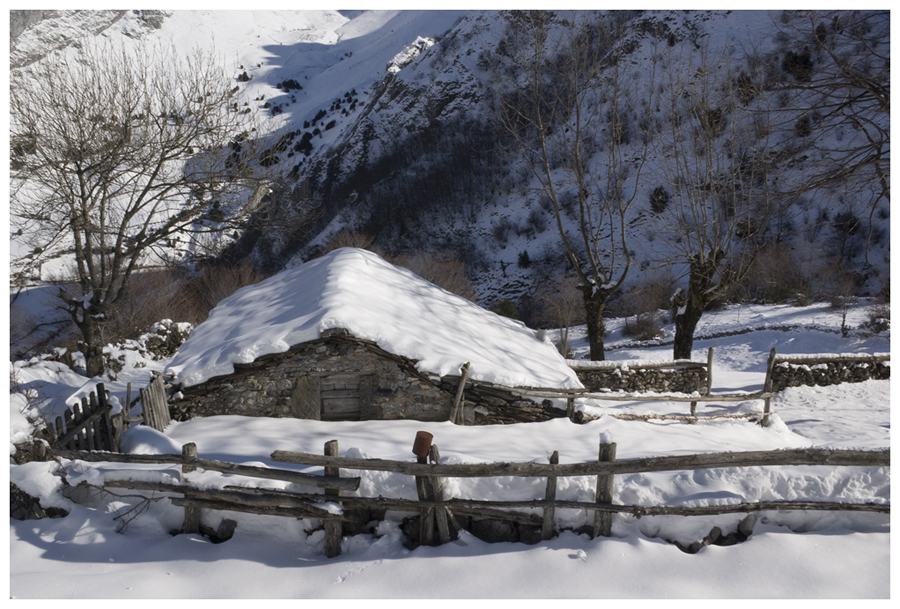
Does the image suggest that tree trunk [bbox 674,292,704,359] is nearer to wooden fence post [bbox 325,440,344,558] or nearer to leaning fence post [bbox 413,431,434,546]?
leaning fence post [bbox 413,431,434,546]

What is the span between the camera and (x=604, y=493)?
452 cm

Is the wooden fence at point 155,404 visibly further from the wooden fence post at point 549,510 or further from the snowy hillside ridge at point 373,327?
the wooden fence post at point 549,510

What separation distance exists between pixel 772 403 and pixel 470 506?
37.3ft

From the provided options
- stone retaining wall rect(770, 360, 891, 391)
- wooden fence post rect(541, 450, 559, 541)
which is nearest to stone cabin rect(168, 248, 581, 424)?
wooden fence post rect(541, 450, 559, 541)

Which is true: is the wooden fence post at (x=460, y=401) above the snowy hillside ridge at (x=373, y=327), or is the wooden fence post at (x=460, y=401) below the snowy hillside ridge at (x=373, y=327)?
below

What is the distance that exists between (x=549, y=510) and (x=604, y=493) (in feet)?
1.81

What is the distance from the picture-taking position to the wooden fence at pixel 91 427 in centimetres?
603

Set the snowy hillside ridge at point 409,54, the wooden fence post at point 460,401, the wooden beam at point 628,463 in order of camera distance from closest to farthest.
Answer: the wooden beam at point 628,463, the wooden fence post at point 460,401, the snowy hillside ridge at point 409,54

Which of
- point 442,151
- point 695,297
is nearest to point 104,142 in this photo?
point 695,297

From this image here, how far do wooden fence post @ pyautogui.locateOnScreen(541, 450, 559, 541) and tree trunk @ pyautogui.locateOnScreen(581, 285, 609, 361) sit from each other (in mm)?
8551

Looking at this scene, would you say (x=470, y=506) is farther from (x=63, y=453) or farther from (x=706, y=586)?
(x=63, y=453)

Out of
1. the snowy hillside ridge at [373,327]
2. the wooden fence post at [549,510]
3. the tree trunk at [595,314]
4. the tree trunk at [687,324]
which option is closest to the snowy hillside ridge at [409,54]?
the tree trunk at [595,314]

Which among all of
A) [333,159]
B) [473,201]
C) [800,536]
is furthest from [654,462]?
[333,159]

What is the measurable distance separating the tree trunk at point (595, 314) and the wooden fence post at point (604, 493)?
8440 millimetres
